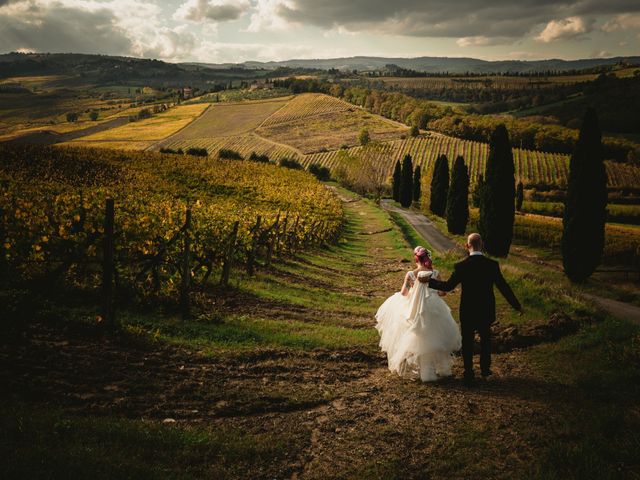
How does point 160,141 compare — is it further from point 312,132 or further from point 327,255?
point 327,255

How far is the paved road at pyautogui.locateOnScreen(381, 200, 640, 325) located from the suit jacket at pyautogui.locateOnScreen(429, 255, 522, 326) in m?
8.80

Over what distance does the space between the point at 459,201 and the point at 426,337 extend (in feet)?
137

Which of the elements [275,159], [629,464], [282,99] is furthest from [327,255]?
[282,99]

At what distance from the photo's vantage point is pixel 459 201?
4650cm

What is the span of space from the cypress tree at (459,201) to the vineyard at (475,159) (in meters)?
39.8

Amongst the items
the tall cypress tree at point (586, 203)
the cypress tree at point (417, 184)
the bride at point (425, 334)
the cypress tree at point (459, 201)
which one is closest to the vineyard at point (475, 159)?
the cypress tree at point (417, 184)

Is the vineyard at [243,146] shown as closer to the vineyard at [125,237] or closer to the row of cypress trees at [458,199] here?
the row of cypress trees at [458,199]

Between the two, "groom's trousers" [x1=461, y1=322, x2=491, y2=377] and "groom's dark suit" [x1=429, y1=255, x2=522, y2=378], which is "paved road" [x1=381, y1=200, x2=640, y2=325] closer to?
"groom's trousers" [x1=461, y1=322, x2=491, y2=377]

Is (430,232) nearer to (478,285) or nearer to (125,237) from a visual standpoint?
(125,237)

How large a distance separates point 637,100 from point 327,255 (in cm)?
15236

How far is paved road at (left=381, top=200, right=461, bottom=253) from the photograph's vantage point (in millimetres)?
40844

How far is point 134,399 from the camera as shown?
595 cm

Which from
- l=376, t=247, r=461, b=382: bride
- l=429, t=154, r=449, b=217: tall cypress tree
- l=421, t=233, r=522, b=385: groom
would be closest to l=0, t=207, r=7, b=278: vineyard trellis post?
l=376, t=247, r=461, b=382: bride

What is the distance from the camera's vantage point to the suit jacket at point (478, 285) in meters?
7.38
